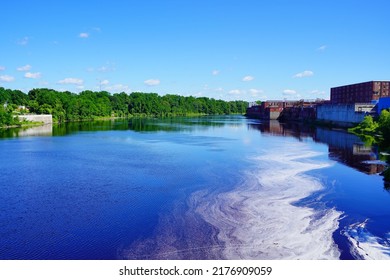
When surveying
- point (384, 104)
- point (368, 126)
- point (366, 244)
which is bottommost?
point (366, 244)

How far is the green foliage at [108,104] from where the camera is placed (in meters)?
51.0

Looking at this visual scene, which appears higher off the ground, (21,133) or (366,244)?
(21,133)

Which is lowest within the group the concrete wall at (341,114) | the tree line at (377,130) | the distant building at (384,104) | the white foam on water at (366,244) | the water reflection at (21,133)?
the white foam on water at (366,244)

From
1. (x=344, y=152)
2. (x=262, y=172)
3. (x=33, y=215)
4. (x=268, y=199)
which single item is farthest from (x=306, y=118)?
(x=33, y=215)

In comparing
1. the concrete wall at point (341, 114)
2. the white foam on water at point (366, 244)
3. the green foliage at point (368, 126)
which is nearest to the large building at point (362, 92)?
the concrete wall at point (341, 114)

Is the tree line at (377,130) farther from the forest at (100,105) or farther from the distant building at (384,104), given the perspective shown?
the forest at (100,105)

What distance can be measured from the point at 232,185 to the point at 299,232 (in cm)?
455

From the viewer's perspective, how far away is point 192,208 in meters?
9.96

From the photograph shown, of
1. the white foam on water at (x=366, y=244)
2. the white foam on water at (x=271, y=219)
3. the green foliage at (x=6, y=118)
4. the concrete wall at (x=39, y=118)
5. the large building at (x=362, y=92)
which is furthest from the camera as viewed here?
the large building at (x=362, y=92)

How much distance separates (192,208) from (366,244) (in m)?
4.23

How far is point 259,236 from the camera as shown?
7.90 meters

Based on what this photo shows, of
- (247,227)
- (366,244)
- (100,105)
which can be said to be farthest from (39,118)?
(366,244)

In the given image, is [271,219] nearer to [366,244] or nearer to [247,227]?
[247,227]

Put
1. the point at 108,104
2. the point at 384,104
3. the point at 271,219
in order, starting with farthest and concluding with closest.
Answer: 1. the point at 108,104
2. the point at 384,104
3. the point at 271,219
